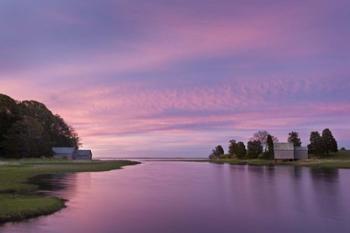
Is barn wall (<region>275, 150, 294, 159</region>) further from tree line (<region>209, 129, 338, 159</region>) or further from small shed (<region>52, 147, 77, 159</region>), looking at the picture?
small shed (<region>52, 147, 77, 159</region>)

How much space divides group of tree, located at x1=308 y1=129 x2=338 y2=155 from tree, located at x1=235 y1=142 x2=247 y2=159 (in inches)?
1183

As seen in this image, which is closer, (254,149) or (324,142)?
(324,142)

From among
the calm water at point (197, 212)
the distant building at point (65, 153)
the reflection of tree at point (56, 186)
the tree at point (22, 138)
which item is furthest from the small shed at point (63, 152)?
the calm water at point (197, 212)

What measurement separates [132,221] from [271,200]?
1691 centimetres

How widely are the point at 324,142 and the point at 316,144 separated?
2847 millimetres

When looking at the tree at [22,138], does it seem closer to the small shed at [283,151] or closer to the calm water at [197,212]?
the small shed at [283,151]

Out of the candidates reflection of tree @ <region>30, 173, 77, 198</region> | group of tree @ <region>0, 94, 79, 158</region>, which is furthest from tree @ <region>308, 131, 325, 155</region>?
reflection of tree @ <region>30, 173, 77, 198</region>

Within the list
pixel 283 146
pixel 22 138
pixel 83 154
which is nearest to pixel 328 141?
pixel 283 146

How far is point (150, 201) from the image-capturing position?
42.9 meters

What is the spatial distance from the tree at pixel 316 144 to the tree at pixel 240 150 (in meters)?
28.4

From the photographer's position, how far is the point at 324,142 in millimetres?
166750

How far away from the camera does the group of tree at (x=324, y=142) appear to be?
166125 millimetres

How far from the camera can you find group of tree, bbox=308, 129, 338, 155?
16612cm

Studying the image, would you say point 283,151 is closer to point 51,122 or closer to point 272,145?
point 272,145
